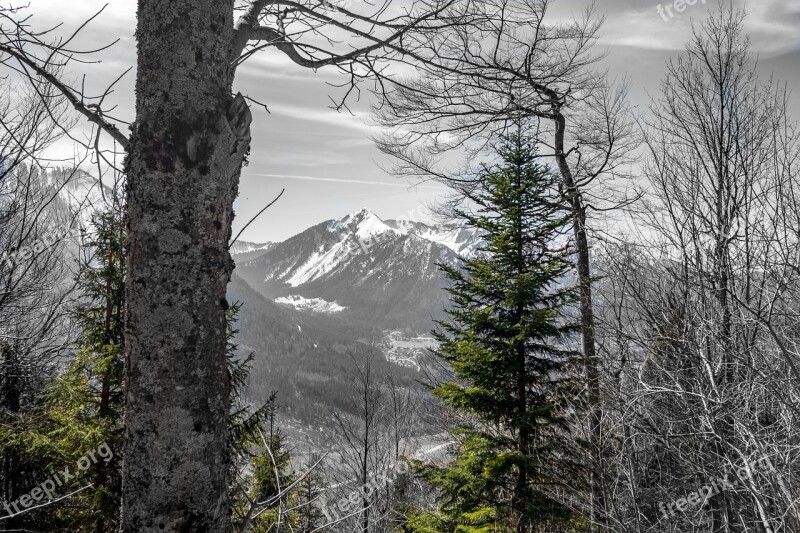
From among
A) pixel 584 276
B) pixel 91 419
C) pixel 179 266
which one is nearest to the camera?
pixel 179 266

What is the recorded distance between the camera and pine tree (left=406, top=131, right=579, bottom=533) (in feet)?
22.0

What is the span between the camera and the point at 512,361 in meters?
7.21

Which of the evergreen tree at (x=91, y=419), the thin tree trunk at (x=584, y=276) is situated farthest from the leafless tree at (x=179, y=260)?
the thin tree trunk at (x=584, y=276)

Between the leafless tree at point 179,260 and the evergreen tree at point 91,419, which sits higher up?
the leafless tree at point 179,260

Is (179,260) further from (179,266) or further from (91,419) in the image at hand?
(91,419)

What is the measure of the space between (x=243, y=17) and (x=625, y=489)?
6.47m

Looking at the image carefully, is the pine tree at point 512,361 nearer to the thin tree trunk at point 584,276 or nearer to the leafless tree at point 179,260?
the thin tree trunk at point 584,276

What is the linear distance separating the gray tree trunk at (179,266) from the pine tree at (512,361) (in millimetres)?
6129

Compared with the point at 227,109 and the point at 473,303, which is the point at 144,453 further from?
the point at 473,303

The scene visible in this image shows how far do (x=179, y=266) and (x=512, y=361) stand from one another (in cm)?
659

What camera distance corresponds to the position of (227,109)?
1.34m

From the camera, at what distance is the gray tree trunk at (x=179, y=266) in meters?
1.18

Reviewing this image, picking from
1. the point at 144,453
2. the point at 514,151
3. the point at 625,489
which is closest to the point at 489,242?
the point at 514,151

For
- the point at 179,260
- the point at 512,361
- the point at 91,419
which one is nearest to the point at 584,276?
the point at 512,361
